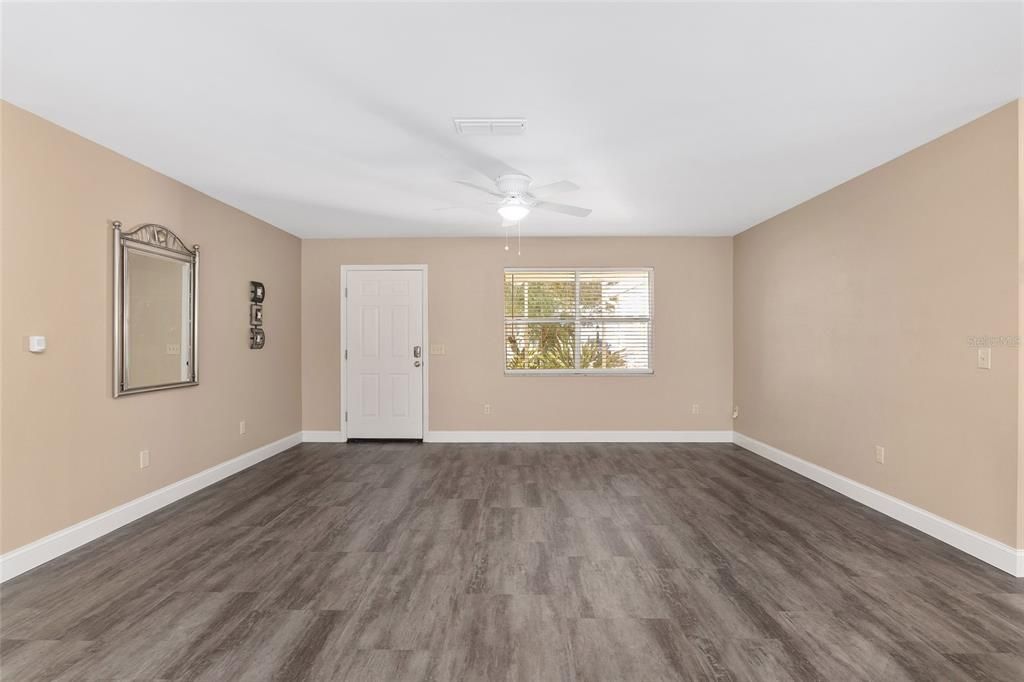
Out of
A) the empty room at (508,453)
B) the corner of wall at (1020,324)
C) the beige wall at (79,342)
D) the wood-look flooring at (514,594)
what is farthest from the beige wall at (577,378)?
the corner of wall at (1020,324)

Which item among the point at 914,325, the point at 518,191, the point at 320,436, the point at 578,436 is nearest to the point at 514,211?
the point at 518,191

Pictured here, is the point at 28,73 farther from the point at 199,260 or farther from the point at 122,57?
the point at 199,260

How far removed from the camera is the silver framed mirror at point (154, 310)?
320 cm

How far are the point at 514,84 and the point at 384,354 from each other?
4.14m

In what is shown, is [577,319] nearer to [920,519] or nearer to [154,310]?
[920,519]

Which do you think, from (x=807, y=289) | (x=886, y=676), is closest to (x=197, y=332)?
(x=886, y=676)

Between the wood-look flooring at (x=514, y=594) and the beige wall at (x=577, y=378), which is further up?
the beige wall at (x=577, y=378)

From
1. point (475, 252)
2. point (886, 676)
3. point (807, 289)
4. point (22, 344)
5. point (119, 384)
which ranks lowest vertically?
point (886, 676)

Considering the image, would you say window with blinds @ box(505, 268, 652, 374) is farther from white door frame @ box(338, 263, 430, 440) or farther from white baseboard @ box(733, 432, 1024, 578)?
white baseboard @ box(733, 432, 1024, 578)

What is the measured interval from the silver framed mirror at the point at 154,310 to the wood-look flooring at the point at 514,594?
104cm

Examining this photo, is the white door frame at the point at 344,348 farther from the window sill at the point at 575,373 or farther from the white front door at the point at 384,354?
the window sill at the point at 575,373

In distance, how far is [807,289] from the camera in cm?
439

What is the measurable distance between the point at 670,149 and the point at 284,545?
3.52 meters

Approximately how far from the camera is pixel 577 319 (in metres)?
5.89
